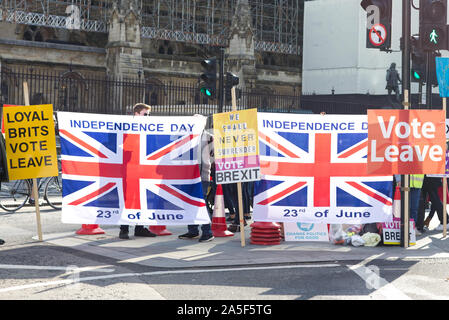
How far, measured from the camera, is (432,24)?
34.4ft

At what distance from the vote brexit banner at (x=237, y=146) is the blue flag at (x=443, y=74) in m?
4.19

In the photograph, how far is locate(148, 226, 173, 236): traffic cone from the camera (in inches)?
422

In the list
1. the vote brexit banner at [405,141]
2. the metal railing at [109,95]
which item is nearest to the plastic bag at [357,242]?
the vote brexit banner at [405,141]

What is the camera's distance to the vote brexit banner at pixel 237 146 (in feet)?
31.2

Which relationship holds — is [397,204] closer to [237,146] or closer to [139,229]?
[237,146]

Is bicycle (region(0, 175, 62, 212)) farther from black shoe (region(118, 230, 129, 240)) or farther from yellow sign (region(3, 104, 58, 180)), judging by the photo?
black shoe (region(118, 230, 129, 240))

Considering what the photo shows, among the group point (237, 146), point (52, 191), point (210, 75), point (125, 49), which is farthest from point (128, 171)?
point (125, 49)

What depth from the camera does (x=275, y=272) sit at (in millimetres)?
7840

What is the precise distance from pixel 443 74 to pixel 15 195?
8304mm

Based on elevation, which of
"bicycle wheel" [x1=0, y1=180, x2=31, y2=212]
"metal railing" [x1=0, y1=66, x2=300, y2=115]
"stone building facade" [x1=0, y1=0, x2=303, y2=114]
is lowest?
"bicycle wheel" [x1=0, y1=180, x2=31, y2=212]

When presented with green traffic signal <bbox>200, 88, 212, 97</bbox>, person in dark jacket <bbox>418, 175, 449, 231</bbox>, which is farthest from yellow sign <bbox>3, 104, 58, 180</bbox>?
green traffic signal <bbox>200, 88, 212, 97</bbox>

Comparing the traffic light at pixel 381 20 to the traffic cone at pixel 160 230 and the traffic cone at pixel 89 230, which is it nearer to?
the traffic cone at pixel 160 230

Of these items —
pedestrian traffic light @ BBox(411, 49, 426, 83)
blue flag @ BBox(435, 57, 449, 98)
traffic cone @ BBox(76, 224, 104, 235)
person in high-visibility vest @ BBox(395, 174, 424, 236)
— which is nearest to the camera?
traffic cone @ BBox(76, 224, 104, 235)

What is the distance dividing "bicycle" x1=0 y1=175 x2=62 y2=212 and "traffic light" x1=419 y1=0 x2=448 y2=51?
7.75m
